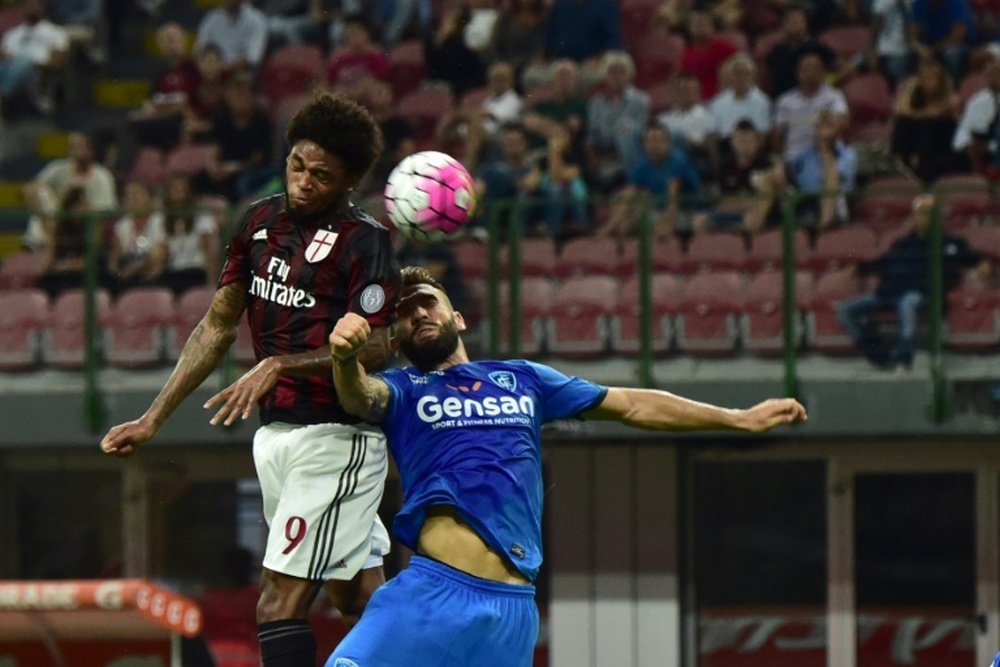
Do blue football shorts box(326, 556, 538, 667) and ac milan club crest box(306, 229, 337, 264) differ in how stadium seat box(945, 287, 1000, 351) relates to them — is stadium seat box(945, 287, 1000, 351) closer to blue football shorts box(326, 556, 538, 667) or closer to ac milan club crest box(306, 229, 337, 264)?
blue football shorts box(326, 556, 538, 667)

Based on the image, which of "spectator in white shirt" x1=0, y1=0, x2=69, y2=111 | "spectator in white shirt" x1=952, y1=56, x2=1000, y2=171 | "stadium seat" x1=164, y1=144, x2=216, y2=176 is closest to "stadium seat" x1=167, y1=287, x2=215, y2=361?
"stadium seat" x1=164, y1=144, x2=216, y2=176

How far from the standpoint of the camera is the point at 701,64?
14.7m

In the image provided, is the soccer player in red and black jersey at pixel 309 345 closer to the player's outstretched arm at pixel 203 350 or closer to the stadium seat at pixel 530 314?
the player's outstretched arm at pixel 203 350

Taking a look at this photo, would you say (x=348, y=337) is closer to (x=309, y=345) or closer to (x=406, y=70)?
(x=309, y=345)

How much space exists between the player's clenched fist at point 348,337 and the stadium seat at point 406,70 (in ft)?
32.6

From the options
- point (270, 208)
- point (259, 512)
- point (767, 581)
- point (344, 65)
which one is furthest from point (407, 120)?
point (270, 208)

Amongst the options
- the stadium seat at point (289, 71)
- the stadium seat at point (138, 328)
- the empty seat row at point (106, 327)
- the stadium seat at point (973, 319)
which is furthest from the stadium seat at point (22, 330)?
the stadium seat at point (973, 319)

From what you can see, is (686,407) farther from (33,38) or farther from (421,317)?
(33,38)

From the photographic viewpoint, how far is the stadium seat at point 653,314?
13117mm

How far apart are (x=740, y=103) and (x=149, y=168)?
4504 mm

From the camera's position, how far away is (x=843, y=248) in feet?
42.0


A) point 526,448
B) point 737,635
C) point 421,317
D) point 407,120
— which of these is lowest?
point 737,635

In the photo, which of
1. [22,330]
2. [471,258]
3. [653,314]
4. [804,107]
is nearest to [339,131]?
[471,258]

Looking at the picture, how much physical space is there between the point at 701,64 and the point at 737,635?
3.99 meters
